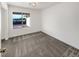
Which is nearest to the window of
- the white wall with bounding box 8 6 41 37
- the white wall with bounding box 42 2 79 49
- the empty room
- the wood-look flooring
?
the empty room

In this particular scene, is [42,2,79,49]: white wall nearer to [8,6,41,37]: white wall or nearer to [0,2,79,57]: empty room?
[0,2,79,57]: empty room

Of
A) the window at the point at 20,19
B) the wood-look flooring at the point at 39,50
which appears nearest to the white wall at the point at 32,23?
the window at the point at 20,19

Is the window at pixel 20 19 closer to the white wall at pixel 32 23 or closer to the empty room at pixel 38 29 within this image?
the empty room at pixel 38 29

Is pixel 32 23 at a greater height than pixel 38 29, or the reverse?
pixel 32 23

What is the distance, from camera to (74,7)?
141 inches

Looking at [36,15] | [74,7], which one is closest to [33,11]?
[36,15]

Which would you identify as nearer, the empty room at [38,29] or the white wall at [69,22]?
the empty room at [38,29]

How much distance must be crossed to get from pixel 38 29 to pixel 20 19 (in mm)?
2116

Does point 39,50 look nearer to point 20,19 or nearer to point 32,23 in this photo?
point 20,19

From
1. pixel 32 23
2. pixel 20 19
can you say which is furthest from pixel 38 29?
pixel 20 19

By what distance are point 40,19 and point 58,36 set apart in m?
3.38

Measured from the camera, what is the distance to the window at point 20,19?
6.15 meters

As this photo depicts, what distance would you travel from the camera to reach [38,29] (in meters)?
7.82

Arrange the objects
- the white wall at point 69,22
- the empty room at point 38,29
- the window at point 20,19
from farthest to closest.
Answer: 1. the window at point 20,19
2. the white wall at point 69,22
3. the empty room at point 38,29
